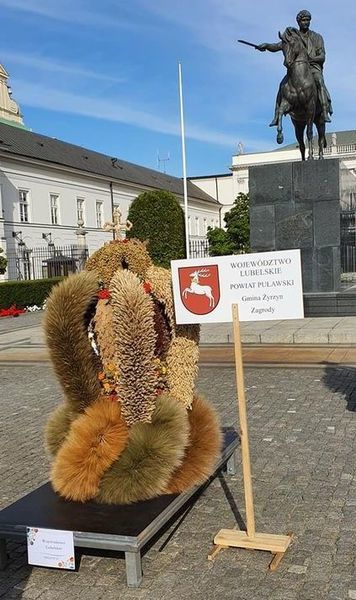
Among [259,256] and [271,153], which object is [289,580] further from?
[271,153]

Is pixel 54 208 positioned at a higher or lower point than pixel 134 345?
higher

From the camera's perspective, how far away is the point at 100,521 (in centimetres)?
354

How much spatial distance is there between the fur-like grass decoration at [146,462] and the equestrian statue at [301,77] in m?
13.1

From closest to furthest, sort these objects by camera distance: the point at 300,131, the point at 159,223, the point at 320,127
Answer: the point at 300,131, the point at 320,127, the point at 159,223

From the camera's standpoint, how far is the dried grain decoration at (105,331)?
13.1 ft

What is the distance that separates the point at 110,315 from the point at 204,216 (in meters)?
73.2

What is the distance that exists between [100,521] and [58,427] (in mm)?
924

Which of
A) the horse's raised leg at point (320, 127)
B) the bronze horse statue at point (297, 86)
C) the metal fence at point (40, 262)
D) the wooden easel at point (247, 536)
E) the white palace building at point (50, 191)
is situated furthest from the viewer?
the white palace building at point (50, 191)

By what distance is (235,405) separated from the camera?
25.4ft

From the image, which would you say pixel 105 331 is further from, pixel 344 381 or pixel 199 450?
pixel 344 381

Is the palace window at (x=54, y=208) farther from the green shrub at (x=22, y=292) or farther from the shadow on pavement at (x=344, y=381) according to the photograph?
the shadow on pavement at (x=344, y=381)

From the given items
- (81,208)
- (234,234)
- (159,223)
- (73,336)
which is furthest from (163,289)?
(81,208)

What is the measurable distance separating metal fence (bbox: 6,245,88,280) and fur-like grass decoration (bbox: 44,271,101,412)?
32686mm

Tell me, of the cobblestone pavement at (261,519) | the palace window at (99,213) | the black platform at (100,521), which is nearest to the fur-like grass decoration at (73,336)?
the black platform at (100,521)
